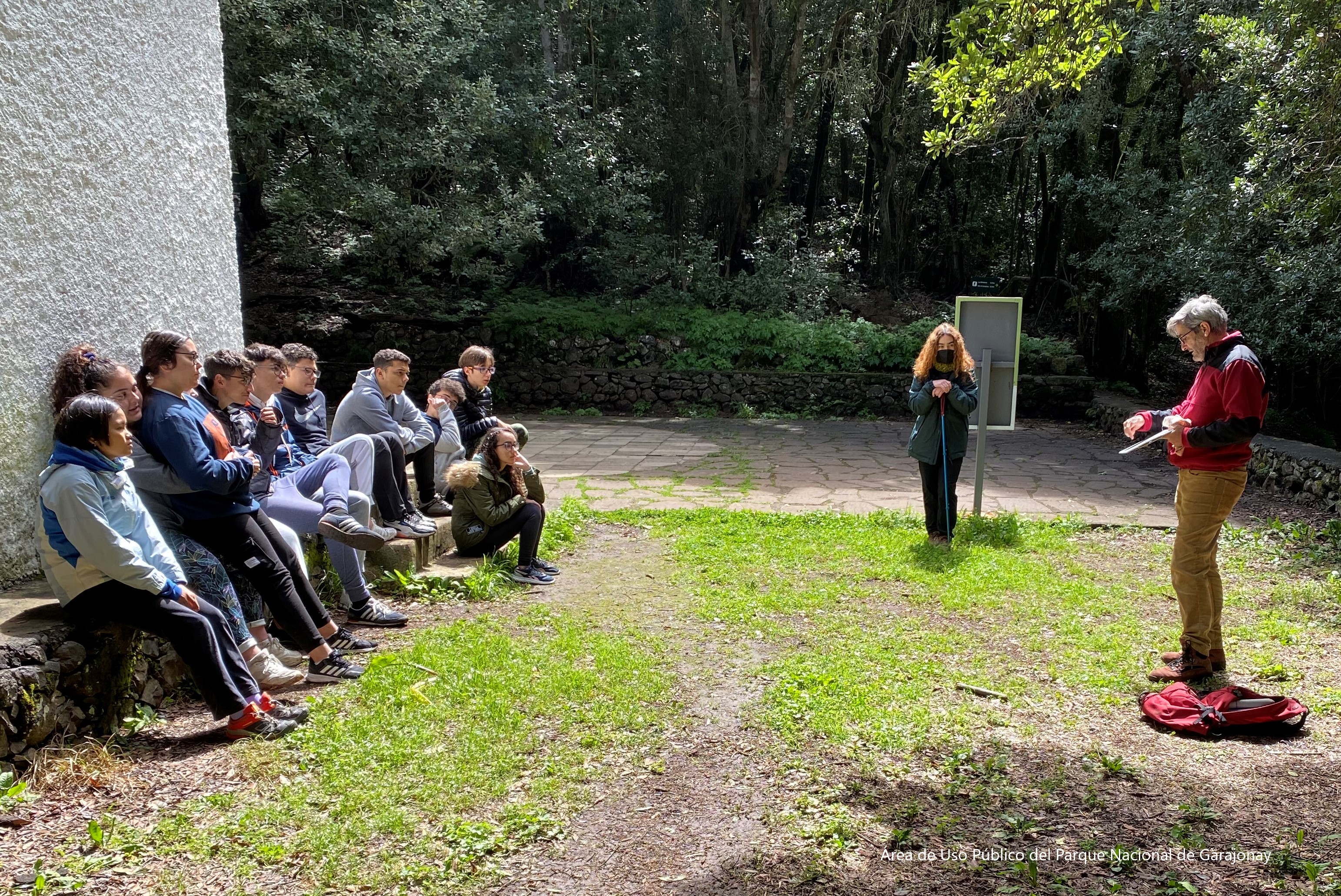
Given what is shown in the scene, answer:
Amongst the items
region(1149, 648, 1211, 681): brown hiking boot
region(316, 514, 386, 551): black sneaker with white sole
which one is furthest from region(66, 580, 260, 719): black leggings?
region(1149, 648, 1211, 681): brown hiking boot

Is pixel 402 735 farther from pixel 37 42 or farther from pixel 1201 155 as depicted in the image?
pixel 1201 155

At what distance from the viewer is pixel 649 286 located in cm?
1620

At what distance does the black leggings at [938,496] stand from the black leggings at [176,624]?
4619mm

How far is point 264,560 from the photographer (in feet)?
13.6

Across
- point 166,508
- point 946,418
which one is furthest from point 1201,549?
point 166,508

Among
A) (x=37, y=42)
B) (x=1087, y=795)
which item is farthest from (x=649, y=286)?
(x=1087, y=795)

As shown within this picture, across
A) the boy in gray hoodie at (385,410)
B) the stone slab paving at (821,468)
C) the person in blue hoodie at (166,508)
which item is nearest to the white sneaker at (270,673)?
the person in blue hoodie at (166,508)

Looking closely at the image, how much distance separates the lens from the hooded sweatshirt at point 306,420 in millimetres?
5555

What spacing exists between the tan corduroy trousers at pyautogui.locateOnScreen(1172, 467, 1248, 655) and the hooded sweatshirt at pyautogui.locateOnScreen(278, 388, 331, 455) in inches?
178

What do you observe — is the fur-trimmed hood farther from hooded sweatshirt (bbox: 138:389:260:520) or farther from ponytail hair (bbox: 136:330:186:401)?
ponytail hair (bbox: 136:330:186:401)

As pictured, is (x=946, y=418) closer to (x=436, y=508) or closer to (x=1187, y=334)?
(x=1187, y=334)

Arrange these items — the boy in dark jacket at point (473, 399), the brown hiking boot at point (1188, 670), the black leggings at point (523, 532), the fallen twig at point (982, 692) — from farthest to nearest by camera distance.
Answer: the boy in dark jacket at point (473, 399) < the black leggings at point (523, 532) < the brown hiking boot at point (1188, 670) < the fallen twig at point (982, 692)

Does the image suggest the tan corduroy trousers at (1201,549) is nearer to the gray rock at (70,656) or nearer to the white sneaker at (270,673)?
the white sneaker at (270,673)

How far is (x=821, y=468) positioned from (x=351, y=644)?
6125mm
